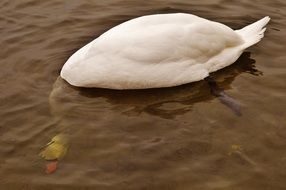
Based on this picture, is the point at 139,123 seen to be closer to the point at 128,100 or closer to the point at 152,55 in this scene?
the point at 128,100

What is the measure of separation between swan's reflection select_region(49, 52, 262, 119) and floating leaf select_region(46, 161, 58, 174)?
859mm

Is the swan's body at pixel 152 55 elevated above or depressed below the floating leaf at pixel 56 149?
above

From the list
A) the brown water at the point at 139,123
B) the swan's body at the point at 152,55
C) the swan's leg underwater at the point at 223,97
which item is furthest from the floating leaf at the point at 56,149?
the swan's leg underwater at the point at 223,97

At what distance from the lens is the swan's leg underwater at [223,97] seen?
594 centimetres

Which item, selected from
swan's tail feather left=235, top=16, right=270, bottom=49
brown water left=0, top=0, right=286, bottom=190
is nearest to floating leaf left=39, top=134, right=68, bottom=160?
brown water left=0, top=0, right=286, bottom=190

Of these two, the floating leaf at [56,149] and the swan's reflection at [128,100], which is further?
the swan's reflection at [128,100]

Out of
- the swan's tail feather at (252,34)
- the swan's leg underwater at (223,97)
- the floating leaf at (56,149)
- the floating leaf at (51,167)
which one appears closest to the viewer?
the floating leaf at (51,167)

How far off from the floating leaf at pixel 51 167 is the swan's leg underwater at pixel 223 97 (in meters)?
2.10

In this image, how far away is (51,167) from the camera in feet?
17.1

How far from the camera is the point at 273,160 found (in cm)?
516

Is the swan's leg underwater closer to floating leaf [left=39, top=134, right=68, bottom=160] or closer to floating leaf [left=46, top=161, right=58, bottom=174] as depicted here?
floating leaf [left=39, top=134, right=68, bottom=160]

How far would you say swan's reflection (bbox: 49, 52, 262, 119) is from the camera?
6.04 meters

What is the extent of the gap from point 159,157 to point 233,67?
206 cm

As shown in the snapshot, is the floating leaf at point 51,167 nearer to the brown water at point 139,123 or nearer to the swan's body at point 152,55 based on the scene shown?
the brown water at point 139,123
